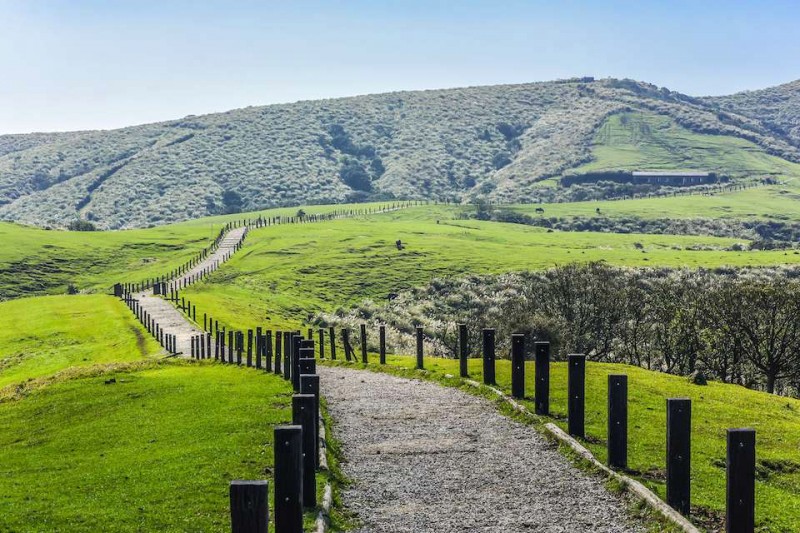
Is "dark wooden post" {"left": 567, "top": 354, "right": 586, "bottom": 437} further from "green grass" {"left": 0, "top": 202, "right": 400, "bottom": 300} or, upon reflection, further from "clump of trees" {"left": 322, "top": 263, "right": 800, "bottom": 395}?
"green grass" {"left": 0, "top": 202, "right": 400, "bottom": 300}

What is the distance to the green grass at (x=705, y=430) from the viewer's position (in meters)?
14.3

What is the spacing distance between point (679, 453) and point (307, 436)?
17.3 ft

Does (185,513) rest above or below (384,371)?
above

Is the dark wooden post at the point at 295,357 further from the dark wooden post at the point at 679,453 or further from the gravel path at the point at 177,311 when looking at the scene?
the gravel path at the point at 177,311

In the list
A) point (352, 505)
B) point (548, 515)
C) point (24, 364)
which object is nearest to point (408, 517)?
point (352, 505)

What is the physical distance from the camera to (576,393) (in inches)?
690

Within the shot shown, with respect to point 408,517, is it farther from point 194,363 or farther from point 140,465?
point 194,363

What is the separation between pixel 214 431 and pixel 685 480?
1117cm

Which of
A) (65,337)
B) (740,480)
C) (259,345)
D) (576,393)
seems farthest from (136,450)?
(65,337)

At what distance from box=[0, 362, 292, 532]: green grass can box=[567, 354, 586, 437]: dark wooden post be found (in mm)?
5882

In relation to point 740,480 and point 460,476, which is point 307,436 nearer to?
point 460,476

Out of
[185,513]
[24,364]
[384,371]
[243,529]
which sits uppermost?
[243,529]

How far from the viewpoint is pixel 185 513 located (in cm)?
1377

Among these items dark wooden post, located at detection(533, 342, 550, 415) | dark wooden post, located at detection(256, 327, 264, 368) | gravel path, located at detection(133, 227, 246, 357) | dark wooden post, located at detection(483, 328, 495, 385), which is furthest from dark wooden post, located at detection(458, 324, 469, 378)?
gravel path, located at detection(133, 227, 246, 357)
